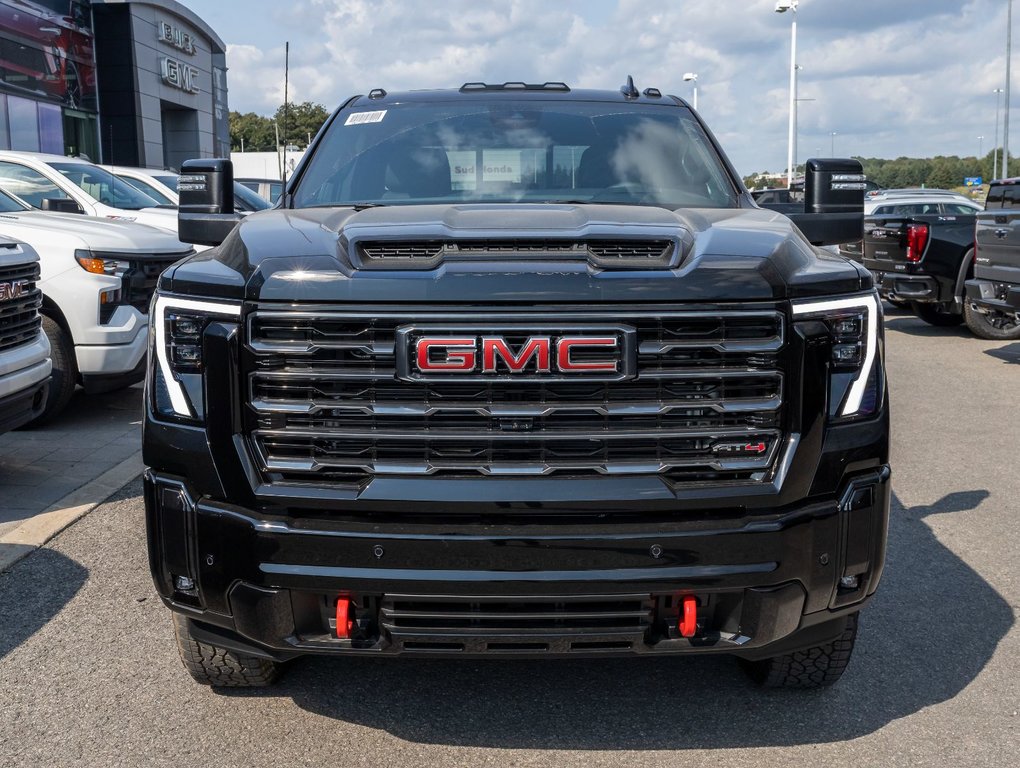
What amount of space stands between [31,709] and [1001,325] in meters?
12.4

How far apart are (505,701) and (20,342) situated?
408 cm

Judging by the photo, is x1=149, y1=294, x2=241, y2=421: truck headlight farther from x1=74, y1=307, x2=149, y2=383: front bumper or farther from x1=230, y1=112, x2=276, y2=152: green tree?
x1=230, y1=112, x2=276, y2=152: green tree

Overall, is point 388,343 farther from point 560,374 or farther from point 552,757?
point 552,757

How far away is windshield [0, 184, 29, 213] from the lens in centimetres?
901

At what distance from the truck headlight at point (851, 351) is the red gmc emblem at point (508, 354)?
54 centimetres

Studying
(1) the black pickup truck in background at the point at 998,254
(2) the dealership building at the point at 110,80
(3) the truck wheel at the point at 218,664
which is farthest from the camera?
(2) the dealership building at the point at 110,80

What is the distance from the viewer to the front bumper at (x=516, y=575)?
2.95 metres

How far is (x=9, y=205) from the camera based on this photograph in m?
9.12

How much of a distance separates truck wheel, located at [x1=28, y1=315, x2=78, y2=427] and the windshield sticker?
3886 mm

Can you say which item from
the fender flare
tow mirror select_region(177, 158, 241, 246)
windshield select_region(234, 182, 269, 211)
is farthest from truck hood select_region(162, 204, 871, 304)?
windshield select_region(234, 182, 269, 211)

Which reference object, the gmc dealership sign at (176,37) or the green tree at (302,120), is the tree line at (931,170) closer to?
the green tree at (302,120)

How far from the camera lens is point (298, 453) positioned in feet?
9.95

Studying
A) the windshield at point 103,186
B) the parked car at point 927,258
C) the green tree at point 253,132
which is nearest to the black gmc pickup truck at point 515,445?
the windshield at point 103,186

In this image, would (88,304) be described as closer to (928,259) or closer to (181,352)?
(181,352)
